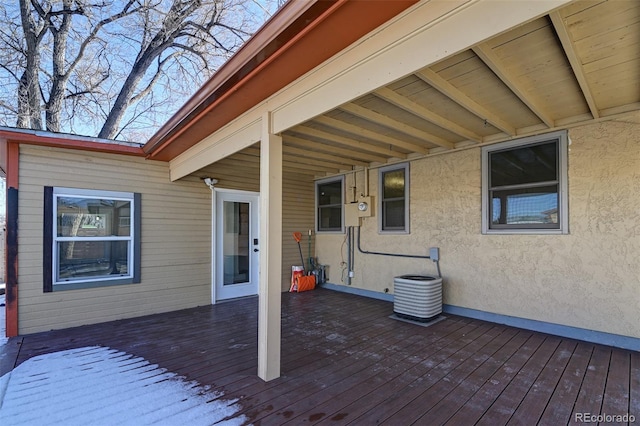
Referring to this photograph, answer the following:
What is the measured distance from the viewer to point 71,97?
354 inches

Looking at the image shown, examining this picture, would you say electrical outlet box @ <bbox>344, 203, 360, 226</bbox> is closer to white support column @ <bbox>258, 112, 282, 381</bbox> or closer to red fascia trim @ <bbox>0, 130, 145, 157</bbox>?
white support column @ <bbox>258, 112, 282, 381</bbox>

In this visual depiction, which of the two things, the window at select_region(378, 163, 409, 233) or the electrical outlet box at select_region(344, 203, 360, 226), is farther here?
the electrical outlet box at select_region(344, 203, 360, 226)

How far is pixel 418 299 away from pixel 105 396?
355cm

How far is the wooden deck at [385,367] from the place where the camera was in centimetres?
216

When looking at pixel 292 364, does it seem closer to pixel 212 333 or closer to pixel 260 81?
pixel 212 333

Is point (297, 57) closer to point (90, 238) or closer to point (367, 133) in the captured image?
point (367, 133)

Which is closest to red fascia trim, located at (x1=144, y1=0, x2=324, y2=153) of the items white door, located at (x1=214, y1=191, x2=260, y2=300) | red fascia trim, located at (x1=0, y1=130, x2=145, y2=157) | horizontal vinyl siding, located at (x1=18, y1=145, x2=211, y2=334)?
red fascia trim, located at (x1=0, y1=130, x2=145, y2=157)

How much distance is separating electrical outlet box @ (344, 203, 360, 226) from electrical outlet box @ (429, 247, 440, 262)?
5.35 feet

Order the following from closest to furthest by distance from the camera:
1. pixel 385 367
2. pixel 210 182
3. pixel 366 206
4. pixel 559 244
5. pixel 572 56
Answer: pixel 572 56 → pixel 385 367 → pixel 559 244 → pixel 210 182 → pixel 366 206

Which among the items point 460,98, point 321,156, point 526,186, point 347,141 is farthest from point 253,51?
point 526,186

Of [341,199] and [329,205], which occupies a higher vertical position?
[341,199]

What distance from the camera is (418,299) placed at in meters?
4.18

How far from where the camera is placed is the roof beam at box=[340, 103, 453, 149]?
298cm

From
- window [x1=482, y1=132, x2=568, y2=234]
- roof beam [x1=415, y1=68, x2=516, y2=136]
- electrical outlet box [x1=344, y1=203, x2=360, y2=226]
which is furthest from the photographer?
electrical outlet box [x1=344, y1=203, x2=360, y2=226]
